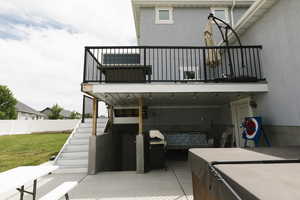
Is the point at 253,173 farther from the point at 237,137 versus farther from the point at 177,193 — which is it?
the point at 237,137

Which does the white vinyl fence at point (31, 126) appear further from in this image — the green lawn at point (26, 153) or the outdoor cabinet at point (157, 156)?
the outdoor cabinet at point (157, 156)

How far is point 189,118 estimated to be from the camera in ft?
25.5

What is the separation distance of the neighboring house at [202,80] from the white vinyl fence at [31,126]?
13693 mm

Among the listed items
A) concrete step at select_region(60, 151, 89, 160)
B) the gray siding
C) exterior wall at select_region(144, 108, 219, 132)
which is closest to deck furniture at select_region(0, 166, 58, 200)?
concrete step at select_region(60, 151, 89, 160)

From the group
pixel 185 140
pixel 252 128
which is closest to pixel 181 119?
pixel 185 140

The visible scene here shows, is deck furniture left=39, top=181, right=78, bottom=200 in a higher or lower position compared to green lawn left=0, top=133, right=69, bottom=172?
higher

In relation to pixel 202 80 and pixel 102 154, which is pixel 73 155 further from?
pixel 202 80

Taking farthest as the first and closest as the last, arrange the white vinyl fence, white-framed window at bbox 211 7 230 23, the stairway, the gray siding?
the white vinyl fence < white-framed window at bbox 211 7 230 23 < the stairway < the gray siding

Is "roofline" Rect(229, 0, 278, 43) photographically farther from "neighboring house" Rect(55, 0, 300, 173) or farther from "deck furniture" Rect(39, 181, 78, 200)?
"deck furniture" Rect(39, 181, 78, 200)

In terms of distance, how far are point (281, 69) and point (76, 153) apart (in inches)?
272

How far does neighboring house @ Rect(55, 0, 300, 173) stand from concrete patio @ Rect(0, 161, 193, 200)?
2.01ft

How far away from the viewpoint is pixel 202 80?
4.79 metres

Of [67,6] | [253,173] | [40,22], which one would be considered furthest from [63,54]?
[253,173]

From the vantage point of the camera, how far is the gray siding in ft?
11.7
